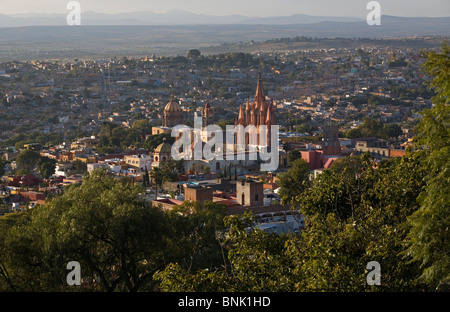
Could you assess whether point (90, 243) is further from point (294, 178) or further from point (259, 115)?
point (259, 115)

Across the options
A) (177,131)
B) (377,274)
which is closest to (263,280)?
(377,274)

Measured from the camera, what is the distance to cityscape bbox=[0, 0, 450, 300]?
9.10 m

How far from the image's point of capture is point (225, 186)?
3228 centimetres

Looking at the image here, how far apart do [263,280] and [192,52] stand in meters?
114

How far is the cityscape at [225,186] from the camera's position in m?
9.10

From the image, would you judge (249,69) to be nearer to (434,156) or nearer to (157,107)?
(157,107)

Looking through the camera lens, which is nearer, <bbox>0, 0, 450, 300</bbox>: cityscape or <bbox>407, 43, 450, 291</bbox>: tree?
<bbox>407, 43, 450, 291</bbox>: tree
